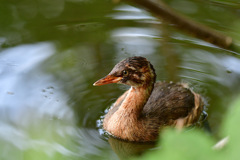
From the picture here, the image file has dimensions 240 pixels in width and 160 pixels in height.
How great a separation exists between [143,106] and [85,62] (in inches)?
68.2

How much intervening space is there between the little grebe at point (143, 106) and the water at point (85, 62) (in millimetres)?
178

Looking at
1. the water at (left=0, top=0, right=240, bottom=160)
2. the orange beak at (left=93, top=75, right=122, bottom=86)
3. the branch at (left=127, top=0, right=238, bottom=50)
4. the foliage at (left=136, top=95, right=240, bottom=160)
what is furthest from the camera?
the water at (left=0, top=0, right=240, bottom=160)

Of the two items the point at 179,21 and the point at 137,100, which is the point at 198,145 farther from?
the point at 137,100

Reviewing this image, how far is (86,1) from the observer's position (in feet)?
26.6

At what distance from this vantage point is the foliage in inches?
28.2

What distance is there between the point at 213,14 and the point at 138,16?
1.49m

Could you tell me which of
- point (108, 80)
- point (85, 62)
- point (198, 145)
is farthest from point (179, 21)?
point (85, 62)

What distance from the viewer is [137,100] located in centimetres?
491

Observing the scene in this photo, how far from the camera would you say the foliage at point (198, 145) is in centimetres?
72

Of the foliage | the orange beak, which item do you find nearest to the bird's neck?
the orange beak

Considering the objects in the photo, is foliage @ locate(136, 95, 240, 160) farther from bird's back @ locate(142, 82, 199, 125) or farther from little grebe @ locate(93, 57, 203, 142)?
bird's back @ locate(142, 82, 199, 125)

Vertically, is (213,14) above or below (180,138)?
below

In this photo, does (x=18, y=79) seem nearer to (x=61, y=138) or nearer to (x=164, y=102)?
(x=61, y=138)

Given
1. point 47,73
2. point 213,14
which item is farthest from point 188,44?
point 47,73
